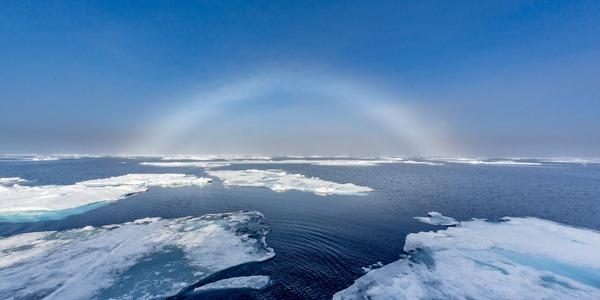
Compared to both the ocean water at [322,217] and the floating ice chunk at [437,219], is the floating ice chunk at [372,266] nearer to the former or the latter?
the ocean water at [322,217]

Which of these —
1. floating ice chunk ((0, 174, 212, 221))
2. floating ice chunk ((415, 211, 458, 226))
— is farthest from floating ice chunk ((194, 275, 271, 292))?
floating ice chunk ((0, 174, 212, 221))

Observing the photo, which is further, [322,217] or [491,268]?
[322,217]

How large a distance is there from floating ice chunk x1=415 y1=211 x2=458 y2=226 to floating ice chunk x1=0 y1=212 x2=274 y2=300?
8.61 meters

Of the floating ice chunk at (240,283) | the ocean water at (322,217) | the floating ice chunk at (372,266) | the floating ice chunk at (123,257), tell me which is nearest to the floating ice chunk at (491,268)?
the floating ice chunk at (372,266)

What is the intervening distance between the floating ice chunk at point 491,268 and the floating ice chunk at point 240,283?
2.21 metres

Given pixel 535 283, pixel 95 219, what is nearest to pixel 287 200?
pixel 95 219

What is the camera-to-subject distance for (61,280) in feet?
22.4

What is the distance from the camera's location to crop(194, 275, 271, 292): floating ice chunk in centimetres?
688

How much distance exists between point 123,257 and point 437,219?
14.5 metres

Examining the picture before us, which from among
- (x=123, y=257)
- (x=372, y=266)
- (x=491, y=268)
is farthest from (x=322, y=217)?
(x=123, y=257)

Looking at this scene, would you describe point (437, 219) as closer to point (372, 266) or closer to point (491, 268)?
point (491, 268)

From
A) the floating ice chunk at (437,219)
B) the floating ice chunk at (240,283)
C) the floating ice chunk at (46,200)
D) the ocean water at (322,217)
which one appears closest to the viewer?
the floating ice chunk at (240,283)

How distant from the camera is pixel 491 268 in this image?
790 centimetres

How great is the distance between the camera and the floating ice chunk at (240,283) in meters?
6.88
